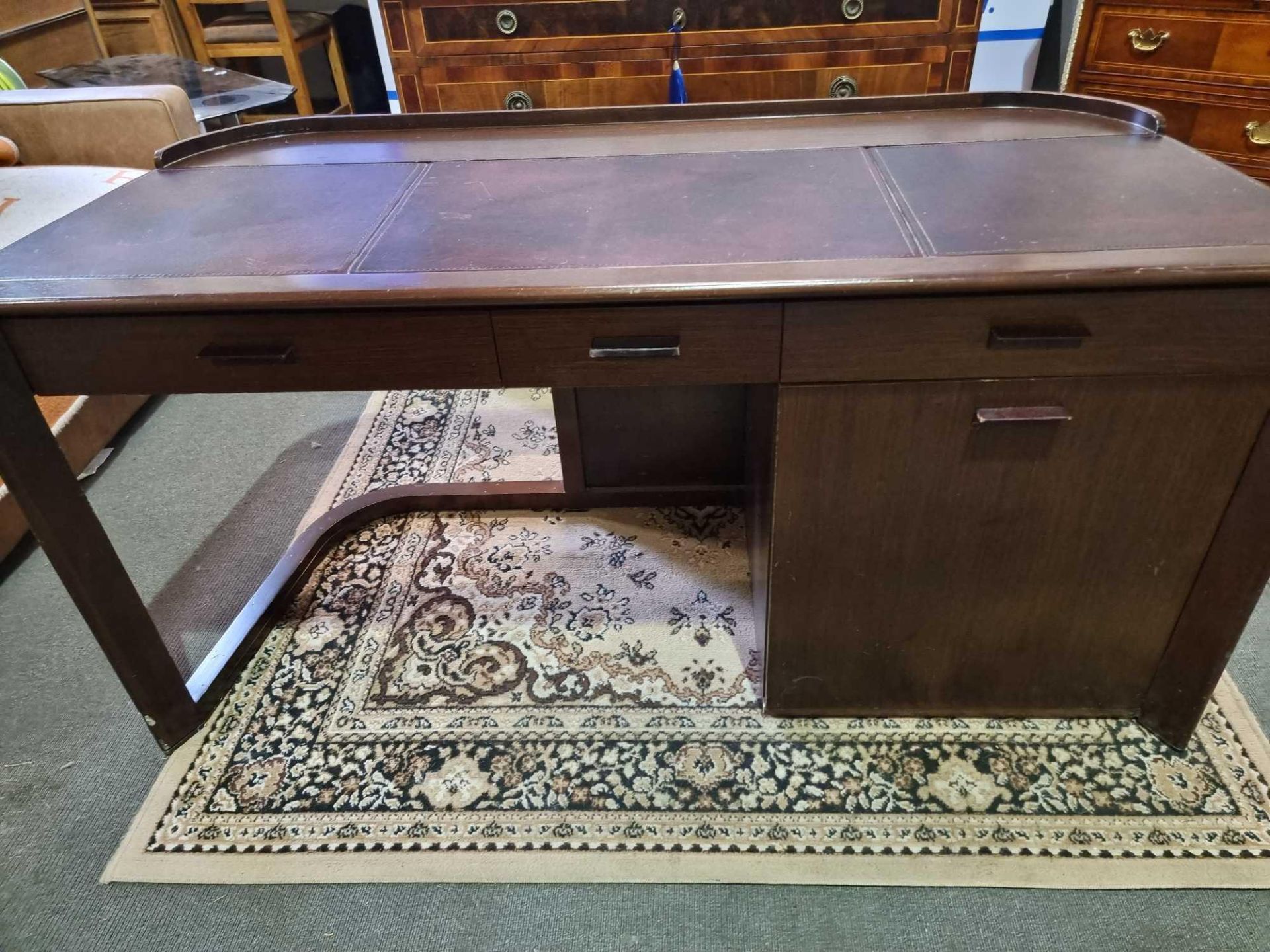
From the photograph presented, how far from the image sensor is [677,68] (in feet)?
7.07

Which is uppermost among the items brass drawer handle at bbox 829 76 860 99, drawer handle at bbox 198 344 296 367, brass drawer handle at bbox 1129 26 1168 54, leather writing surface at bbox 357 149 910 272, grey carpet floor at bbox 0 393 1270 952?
leather writing surface at bbox 357 149 910 272

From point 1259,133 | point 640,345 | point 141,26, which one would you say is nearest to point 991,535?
point 640,345

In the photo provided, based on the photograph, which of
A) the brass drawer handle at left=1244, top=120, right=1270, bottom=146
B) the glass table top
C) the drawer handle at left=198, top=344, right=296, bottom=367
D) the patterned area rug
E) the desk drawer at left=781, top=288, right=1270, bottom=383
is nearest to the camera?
the desk drawer at left=781, top=288, right=1270, bottom=383

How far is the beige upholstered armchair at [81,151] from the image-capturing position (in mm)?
2096

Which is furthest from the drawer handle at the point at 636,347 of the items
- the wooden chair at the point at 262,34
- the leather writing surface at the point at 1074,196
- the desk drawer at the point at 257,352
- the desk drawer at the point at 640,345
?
the wooden chair at the point at 262,34

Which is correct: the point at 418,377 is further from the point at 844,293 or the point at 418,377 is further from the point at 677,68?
the point at 677,68

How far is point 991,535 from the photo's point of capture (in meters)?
1.18

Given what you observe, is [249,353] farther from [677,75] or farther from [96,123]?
[96,123]

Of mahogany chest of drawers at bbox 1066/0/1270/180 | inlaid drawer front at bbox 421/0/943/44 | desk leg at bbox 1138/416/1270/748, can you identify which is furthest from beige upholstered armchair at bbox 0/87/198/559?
mahogany chest of drawers at bbox 1066/0/1270/180

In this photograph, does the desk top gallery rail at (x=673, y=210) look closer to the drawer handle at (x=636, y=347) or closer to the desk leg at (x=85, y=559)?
the drawer handle at (x=636, y=347)

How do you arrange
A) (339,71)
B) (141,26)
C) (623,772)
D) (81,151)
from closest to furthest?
(623,772), (81,151), (141,26), (339,71)

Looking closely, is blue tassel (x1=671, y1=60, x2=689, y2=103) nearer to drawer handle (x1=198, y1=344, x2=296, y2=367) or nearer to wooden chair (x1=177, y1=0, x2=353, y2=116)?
drawer handle (x1=198, y1=344, x2=296, y2=367)

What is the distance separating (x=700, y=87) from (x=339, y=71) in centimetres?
247

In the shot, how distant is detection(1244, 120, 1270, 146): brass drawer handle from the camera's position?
7.54 ft
